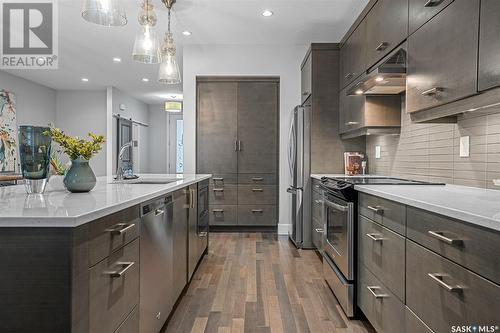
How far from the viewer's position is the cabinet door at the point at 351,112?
304 centimetres

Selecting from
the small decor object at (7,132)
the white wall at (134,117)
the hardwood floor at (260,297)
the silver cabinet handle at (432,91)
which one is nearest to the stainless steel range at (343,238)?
the hardwood floor at (260,297)

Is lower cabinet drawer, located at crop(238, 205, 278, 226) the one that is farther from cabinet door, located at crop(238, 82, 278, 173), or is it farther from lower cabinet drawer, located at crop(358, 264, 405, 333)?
lower cabinet drawer, located at crop(358, 264, 405, 333)

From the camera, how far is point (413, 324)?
1.38 metres

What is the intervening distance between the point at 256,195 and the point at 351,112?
2.00 metres

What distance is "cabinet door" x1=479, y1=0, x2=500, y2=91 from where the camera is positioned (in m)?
A: 1.28

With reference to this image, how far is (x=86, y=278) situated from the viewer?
1018mm

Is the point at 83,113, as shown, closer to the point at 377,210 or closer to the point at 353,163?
the point at 353,163

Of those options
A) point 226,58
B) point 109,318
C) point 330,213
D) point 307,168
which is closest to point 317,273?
point 330,213

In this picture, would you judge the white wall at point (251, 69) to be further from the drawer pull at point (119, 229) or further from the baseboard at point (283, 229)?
the drawer pull at point (119, 229)

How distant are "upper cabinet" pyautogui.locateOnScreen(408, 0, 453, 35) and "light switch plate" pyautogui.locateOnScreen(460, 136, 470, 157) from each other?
0.74m

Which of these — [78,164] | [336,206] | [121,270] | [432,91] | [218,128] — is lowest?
[121,270]

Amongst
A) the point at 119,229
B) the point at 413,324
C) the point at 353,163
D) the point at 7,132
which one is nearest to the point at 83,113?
the point at 7,132

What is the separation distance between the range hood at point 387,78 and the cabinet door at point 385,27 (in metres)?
0.09

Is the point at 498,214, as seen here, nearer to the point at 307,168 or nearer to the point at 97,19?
the point at 97,19
